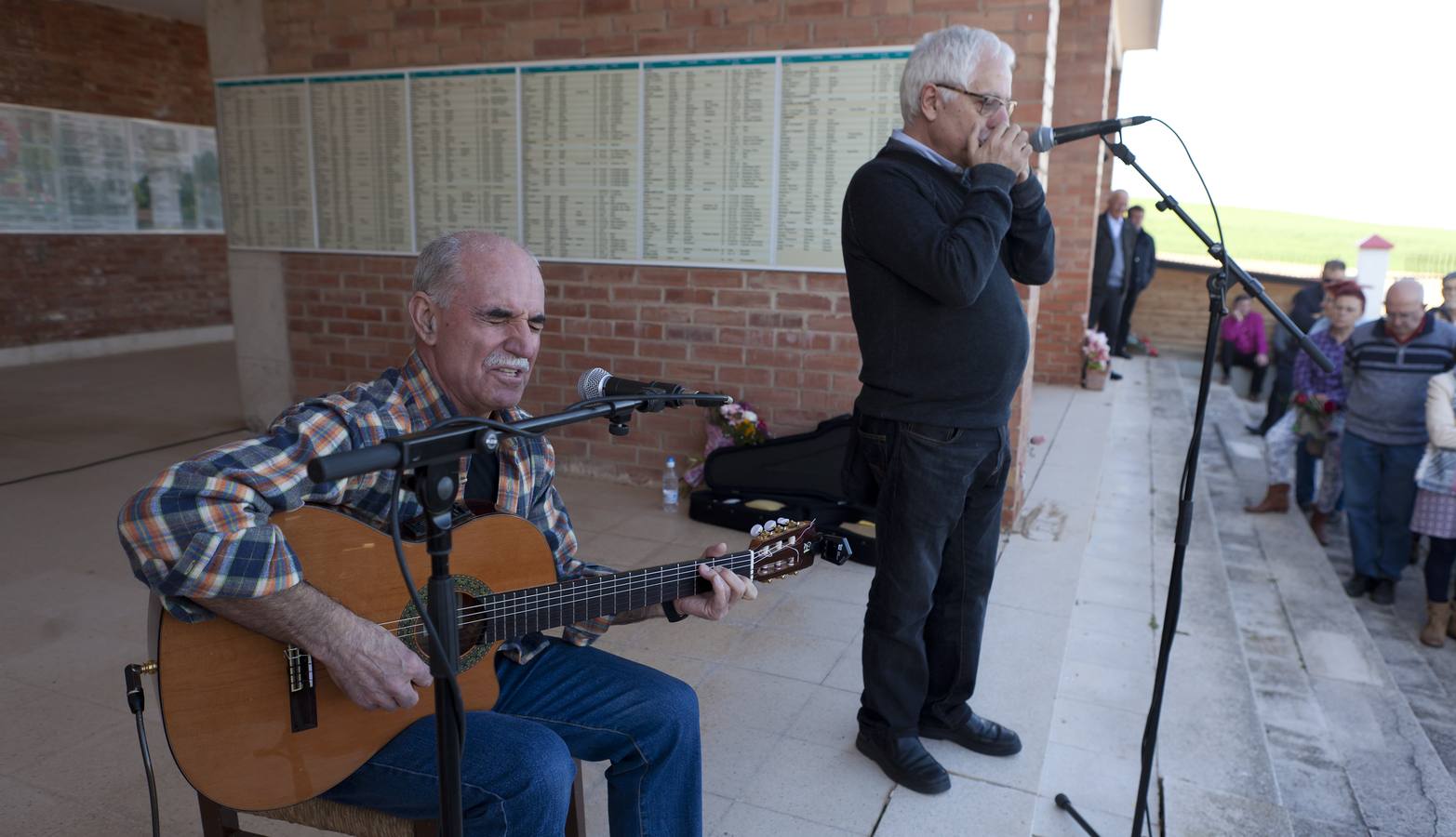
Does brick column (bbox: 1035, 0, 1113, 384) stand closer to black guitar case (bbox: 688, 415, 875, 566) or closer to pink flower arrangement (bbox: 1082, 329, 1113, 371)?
pink flower arrangement (bbox: 1082, 329, 1113, 371)

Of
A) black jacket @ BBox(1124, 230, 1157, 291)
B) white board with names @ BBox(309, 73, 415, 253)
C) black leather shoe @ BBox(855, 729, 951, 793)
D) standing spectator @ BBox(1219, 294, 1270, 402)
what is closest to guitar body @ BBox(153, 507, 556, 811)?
black leather shoe @ BBox(855, 729, 951, 793)

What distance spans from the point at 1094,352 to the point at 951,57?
6369mm

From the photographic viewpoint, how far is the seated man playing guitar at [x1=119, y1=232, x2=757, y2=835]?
4.29ft

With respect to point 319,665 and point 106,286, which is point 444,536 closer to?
point 319,665

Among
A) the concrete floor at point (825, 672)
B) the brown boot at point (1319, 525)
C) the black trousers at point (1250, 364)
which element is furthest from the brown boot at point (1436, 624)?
the black trousers at point (1250, 364)

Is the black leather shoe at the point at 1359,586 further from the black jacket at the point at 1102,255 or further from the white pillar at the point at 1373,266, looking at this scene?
the white pillar at the point at 1373,266

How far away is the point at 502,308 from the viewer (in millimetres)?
1598

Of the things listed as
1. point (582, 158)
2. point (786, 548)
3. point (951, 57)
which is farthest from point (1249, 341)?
point (786, 548)

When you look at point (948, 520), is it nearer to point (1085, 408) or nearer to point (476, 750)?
point (476, 750)

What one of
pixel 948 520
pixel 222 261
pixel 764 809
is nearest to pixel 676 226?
pixel 948 520

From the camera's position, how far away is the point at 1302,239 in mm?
29922

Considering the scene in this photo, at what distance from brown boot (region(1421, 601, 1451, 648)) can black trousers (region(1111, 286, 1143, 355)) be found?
5.53 metres

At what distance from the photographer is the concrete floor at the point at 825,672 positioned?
2.23 metres

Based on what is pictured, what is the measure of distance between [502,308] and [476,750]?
698mm
